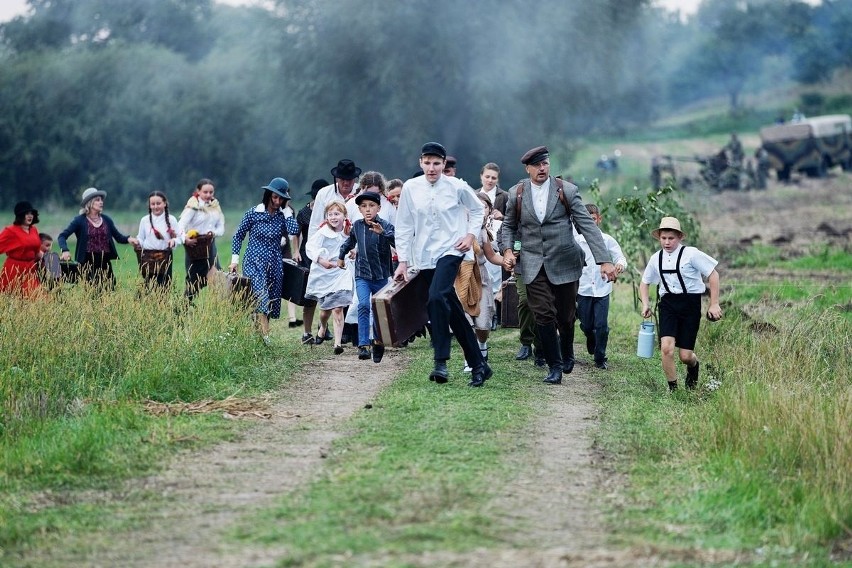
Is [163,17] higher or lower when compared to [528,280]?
higher

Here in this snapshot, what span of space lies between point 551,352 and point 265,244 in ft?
11.2

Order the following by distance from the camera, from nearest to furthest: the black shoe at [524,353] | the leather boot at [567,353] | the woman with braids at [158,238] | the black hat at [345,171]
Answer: the leather boot at [567,353] < the black shoe at [524,353] < the black hat at [345,171] < the woman with braids at [158,238]

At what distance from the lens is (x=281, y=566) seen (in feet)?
18.6

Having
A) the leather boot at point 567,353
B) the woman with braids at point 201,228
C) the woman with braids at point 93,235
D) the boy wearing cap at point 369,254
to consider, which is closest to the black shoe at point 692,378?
the leather boot at point 567,353

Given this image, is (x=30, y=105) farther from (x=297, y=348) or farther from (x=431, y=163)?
(x=431, y=163)

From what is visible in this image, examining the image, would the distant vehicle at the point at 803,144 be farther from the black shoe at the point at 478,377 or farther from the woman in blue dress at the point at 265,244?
the black shoe at the point at 478,377

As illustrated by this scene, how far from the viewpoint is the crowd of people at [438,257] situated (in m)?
10.1

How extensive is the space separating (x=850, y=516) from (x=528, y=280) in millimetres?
4420

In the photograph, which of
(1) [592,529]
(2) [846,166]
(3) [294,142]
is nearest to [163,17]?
(3) [294,142]

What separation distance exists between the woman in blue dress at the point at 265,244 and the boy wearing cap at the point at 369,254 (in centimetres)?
134

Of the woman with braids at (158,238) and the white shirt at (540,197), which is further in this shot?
the woman with braids at (158,238)

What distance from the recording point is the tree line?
37500 mm

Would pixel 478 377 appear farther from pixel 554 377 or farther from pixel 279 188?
pixel 279 188

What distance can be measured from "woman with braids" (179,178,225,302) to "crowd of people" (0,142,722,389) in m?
0.01
